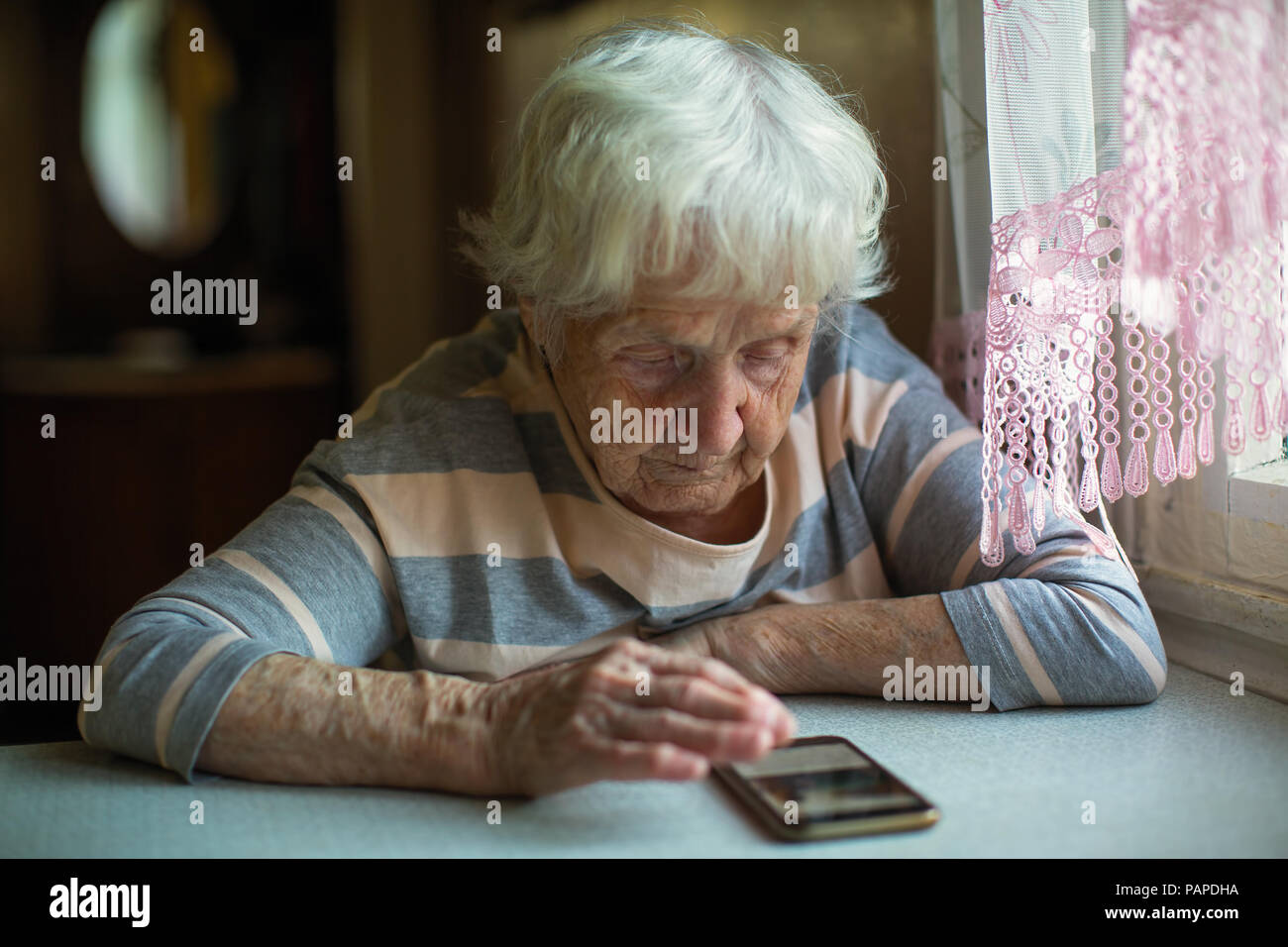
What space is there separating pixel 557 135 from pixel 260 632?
1.86 ft

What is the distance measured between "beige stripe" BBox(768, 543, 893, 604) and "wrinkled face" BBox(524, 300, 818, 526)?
0.18 metres

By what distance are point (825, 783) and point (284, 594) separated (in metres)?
0.55

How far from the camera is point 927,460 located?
1.35 m

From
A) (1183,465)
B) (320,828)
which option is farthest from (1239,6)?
(320,828)

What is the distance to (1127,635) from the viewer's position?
1.16 metres

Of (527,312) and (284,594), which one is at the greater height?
(527,312)

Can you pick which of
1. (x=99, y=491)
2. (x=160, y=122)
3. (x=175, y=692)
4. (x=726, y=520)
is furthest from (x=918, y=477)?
(x=160, y=122)

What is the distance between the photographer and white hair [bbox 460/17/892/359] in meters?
1.08

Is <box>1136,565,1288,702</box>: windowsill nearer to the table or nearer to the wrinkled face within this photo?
the table

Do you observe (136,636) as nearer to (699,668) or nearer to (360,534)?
(360,534)

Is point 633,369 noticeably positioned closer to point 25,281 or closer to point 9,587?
point 9,587

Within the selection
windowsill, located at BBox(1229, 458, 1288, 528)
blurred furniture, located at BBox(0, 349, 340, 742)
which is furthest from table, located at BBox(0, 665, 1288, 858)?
blurred furniture, located at BBox(0, 349, 340, 742)

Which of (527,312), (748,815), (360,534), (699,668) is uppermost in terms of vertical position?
(527,312)

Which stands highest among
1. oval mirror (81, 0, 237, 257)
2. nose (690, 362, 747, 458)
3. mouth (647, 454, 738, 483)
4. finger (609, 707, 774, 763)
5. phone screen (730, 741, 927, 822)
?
oval mirror (81, 0, 237, 257)
